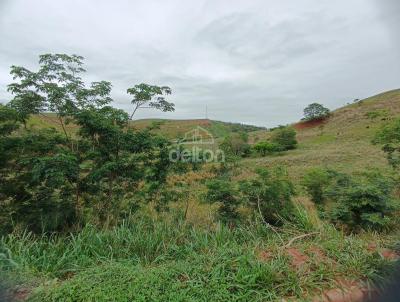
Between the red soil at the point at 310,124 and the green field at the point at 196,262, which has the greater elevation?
the red soil at the point at 310,124

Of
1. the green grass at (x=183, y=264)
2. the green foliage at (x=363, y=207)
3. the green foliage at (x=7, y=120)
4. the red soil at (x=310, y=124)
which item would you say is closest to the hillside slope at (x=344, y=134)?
the red soil at (x=310, y=124)

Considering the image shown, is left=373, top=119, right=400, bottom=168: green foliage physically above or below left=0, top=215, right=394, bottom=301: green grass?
above

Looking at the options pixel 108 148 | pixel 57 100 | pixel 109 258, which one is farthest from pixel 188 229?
pixel 57 100

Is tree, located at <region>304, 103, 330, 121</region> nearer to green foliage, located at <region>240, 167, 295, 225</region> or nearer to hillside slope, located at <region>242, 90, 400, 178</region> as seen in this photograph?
hillside slope, located at <region>242, 90, 400, 178</region>

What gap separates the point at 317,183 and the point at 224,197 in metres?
2.60

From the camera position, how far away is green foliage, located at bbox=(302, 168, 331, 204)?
572cm

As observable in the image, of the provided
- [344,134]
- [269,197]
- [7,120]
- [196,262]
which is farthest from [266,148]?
[196,262]

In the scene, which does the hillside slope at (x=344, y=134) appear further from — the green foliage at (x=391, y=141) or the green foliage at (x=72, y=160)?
the green foliage at (x=72, y=160)

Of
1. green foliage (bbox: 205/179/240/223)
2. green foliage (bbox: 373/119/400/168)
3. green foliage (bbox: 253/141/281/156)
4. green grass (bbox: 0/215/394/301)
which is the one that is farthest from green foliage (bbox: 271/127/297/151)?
green grass (bbox: 0/215/394/301)

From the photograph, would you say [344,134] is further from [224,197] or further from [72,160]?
[72,160]

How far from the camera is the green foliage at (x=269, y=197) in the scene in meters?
4.04

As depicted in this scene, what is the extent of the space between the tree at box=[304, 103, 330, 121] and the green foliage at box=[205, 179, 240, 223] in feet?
111

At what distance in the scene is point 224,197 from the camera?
4152mm

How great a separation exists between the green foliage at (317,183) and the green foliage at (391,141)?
1.12m
